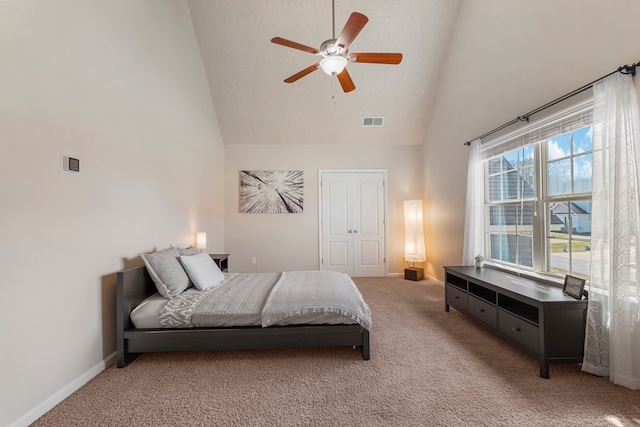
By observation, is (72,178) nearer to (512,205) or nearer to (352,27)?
(352,27)

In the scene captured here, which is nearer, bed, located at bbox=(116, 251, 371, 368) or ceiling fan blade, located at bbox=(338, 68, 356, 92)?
bed, located at bbox=(116, 251, 371, 368)

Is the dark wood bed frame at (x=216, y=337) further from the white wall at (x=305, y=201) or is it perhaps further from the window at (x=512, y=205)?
the white wall at (x=305, y=201)

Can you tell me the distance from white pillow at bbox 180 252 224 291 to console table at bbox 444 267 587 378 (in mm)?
2759

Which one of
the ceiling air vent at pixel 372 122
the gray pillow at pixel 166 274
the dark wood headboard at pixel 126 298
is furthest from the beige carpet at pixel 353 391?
the ceiling air vent at pixel 372 122

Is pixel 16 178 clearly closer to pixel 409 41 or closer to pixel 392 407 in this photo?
pixel 392 407

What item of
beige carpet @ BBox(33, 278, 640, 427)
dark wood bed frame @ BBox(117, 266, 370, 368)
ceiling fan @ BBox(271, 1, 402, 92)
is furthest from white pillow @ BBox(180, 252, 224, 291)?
ceiling fan @ BBox(271, 1, 402, 92)

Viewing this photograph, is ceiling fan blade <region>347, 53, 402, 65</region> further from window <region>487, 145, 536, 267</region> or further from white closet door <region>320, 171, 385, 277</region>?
white closet door <region>320, 171, 385, 277</region>

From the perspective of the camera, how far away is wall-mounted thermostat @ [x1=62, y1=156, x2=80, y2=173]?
1.87 m

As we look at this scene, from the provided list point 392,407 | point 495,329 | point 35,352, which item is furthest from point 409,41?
point 35,352

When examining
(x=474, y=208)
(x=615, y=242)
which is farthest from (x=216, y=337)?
(x=474, y=208)

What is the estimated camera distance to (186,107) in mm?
3752

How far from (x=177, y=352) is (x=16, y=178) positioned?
176 centimetres

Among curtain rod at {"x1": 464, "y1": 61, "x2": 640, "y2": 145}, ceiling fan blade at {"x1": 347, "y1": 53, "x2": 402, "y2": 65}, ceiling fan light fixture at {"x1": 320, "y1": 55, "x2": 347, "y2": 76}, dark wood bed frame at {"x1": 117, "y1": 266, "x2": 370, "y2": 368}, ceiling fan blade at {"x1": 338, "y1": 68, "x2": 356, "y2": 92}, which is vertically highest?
ceiling fan blade at {"x1": 347, "y1": 53, "x2": 402, "y2": 65}

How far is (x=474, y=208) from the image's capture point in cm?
347
